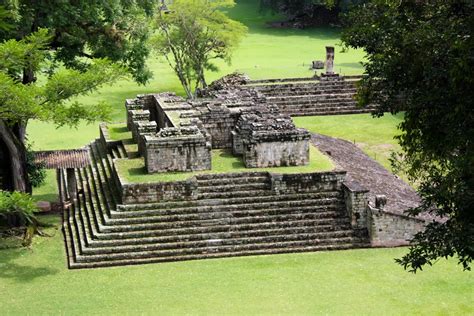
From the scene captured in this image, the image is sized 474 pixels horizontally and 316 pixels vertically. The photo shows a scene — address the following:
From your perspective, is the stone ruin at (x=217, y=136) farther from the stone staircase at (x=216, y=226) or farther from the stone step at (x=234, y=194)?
the stone step at (x=234, y=194)

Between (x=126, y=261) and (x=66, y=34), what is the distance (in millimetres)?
8090

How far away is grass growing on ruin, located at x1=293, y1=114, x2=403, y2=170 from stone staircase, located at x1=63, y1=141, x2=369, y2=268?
7228mm

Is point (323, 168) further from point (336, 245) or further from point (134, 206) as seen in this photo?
point (134, 206)

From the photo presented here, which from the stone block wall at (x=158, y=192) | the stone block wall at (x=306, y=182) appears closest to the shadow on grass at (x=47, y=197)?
the stone block wall at (x=158, y=192)

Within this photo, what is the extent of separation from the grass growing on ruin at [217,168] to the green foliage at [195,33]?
49.0 ft

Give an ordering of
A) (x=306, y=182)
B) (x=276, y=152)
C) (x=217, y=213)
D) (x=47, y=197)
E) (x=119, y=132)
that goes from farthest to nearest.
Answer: (x=119, y=132) < (x=47, y=197) < (x=276, y=152) < (x=306, y=182) < (x=217, y=213)

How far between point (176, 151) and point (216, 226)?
6.93ft

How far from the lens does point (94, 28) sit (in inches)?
904

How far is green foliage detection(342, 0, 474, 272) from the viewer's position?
11016 mm

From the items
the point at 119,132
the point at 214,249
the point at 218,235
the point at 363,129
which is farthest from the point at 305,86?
the point at 214,249

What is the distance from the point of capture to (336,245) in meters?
17.8

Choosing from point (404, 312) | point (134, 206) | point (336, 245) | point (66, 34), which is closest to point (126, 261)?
point (134, 206)

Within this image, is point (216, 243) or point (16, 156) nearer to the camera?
point (216, 243)

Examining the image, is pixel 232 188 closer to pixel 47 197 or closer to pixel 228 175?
pixel 228 175
